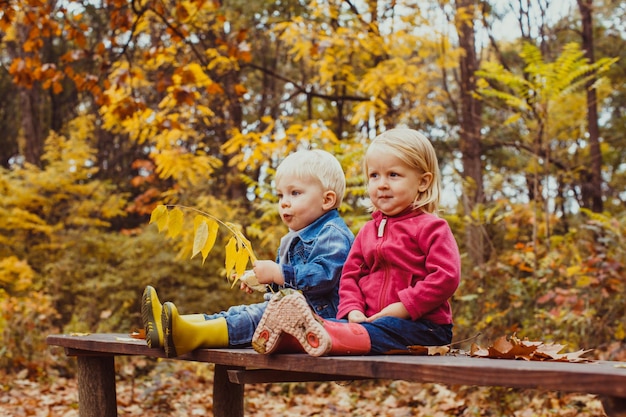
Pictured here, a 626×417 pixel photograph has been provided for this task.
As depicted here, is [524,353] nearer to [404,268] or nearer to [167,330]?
[404,268]

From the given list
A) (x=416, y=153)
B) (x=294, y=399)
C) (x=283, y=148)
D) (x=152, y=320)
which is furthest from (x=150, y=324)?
(x=283, y=148)

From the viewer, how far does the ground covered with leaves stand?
18.4 feet

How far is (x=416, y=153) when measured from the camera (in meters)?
2.62

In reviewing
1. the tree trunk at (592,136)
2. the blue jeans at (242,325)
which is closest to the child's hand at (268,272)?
the blue jeans at (242,325)

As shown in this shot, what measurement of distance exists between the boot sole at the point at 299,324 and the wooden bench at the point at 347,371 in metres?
0.04

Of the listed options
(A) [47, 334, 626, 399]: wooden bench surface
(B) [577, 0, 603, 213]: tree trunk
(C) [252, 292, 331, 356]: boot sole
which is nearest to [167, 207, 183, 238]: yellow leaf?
(A) [47, 334, 626, 399]: wooden bench surface

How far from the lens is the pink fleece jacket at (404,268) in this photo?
2395 mm

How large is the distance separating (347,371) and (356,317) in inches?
23.2

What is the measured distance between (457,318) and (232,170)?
6579 millimetres

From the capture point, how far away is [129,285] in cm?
993

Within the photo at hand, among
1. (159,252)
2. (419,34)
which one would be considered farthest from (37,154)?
(419,34)

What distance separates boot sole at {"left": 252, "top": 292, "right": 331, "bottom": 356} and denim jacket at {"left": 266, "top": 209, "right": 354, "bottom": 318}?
0.60 meters

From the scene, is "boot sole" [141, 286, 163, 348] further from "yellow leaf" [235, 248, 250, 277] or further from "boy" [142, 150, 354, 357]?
"yellow leaf" [235, 248, 250, 277]

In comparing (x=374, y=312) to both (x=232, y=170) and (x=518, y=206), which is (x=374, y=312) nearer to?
(x=518, y=206)
